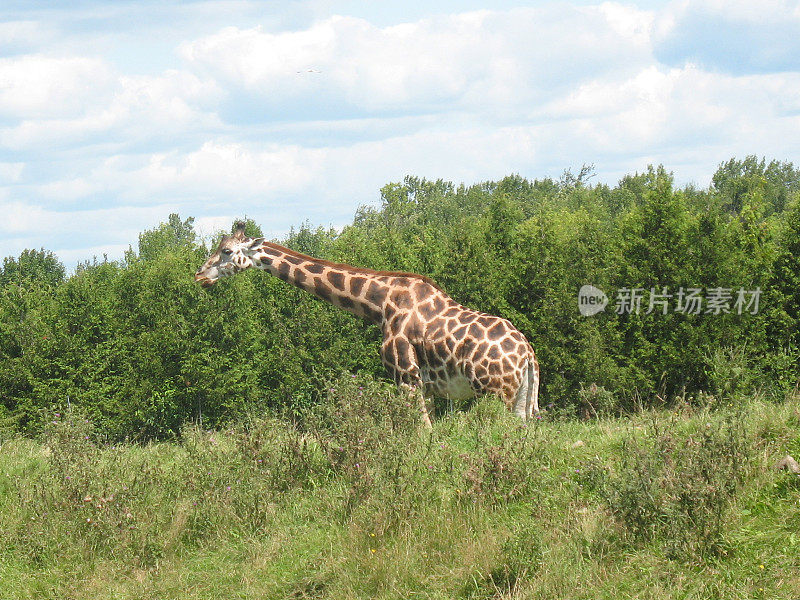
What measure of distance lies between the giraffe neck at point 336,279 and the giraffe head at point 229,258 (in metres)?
0.14

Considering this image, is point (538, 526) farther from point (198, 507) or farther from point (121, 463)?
point (121, 463)

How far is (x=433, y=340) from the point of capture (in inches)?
477

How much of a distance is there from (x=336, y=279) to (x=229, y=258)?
6.56 feet

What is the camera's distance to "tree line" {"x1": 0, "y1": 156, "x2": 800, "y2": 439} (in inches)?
883

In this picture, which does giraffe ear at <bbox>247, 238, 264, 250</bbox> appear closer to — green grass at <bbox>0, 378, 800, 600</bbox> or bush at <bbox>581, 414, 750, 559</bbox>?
green grass at <bbox>0, 378, 800, 600</bbox>

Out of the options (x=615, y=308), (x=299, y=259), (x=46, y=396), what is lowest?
(x=46, y=396)

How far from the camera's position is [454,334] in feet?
39.6

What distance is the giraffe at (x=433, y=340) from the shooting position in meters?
11.8

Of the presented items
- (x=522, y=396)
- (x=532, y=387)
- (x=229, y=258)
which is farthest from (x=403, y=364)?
(x=229, y=258)

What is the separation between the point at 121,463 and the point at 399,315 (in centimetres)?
460

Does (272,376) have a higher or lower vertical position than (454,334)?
lower

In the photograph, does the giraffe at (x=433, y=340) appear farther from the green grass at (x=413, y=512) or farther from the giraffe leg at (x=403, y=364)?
the green grass at (x=413, y=512)

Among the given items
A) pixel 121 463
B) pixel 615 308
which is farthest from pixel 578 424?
pixel 615 308

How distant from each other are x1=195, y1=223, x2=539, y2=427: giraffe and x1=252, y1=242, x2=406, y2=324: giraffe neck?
16 millimetres
